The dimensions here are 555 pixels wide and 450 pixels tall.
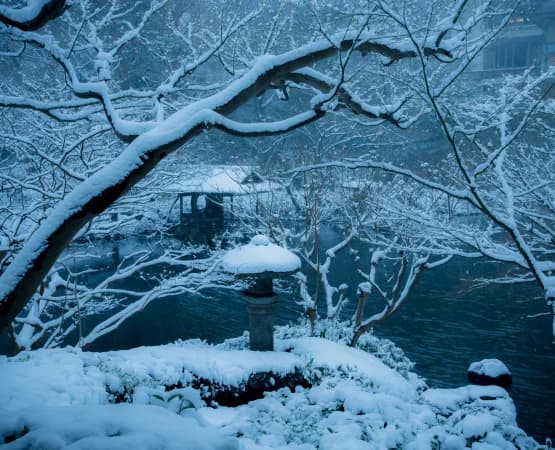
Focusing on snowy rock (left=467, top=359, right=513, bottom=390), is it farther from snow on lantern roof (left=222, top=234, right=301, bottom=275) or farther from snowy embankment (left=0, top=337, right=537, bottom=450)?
snow on lantern roof (left=222, top=234, right=301, bottom=275)

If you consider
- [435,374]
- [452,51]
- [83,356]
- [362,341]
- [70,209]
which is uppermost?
[452,51]

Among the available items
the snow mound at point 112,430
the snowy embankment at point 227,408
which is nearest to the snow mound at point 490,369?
the snowy embankment at point 227,408

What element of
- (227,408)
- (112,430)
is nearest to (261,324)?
(227,408)

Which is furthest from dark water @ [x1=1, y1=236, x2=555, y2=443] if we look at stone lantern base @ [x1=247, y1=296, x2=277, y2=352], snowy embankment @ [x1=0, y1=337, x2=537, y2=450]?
stone lantern base @ [x1=247, y1=296, x2=277, y2=352]

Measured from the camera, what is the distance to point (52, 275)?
375 inches

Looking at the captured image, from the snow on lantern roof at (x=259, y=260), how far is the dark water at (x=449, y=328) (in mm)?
4893

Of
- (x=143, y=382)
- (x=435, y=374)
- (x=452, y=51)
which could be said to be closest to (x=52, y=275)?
(x=143, y=382)

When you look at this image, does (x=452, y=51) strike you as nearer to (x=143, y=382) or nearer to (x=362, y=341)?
(x=143, y=382)

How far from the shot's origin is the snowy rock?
7539mm

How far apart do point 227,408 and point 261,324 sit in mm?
1745

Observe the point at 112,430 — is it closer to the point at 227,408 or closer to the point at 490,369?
the point at 227,408

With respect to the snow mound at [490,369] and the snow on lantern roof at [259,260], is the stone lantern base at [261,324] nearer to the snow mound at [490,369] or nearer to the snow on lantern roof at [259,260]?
the snow on lantern roof at [259,260]

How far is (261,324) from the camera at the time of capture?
302 inches

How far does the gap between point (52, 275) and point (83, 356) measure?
448cm
